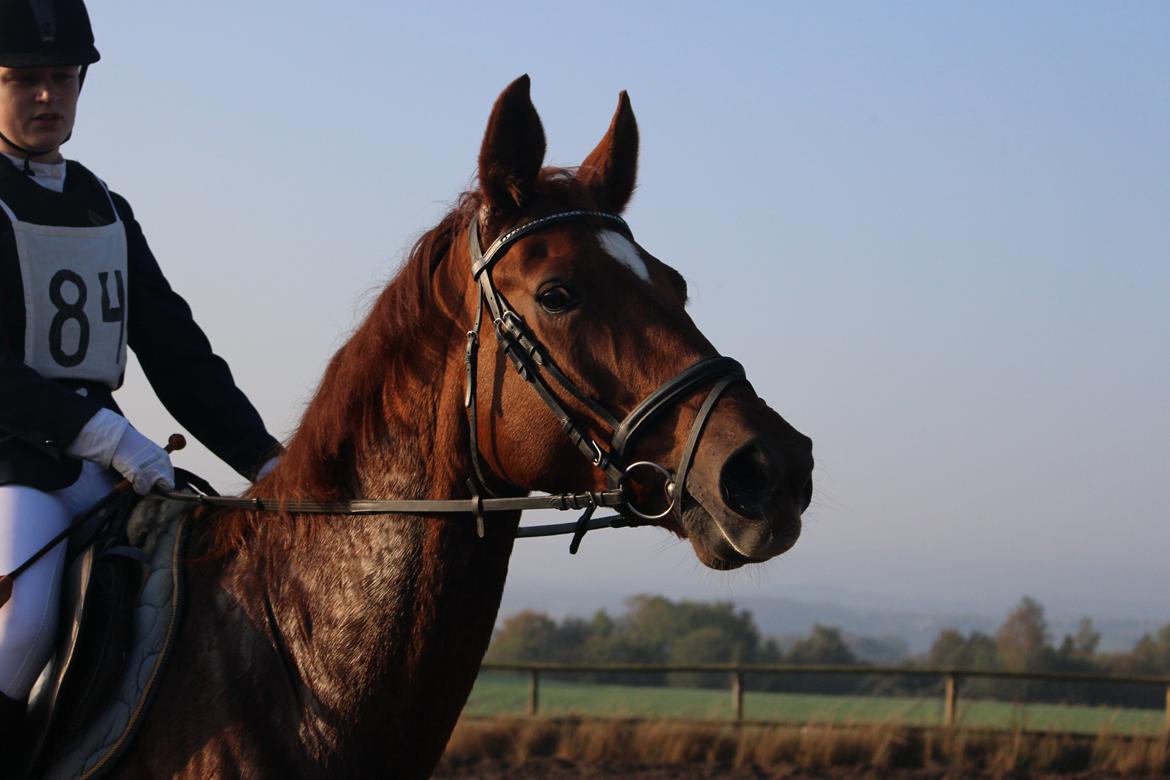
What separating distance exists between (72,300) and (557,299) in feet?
4.75

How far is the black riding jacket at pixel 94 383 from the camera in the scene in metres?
3.40

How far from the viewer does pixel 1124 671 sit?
2333cm

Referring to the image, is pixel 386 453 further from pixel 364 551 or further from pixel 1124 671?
pixel 1124 671

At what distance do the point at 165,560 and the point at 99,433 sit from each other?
1.25ft

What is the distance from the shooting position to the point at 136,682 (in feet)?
10.4

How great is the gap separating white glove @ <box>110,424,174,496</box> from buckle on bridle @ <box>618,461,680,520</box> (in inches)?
53.0

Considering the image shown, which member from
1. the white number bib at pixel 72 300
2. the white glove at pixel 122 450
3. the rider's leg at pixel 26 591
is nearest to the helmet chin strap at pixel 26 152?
the white number bib at pixel 72 300

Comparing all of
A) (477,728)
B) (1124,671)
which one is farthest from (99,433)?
(1124,671)

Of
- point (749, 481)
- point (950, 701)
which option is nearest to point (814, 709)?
point (950, 701)

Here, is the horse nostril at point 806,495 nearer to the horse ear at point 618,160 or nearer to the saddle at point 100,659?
the horse ear at point 618,160

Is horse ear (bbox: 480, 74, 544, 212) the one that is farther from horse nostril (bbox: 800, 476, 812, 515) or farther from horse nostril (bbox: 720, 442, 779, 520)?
horse nostril (bbox: 800, 476, 812, 515)

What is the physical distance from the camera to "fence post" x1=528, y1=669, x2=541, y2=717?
1488 cm

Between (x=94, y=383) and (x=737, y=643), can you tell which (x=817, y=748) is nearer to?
(x=94, y=383)

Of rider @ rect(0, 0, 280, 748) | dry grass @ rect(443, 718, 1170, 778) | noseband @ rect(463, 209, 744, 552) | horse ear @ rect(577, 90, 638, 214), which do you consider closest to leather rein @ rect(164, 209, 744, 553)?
noseband @ rect(463, 209, 744, 552)
